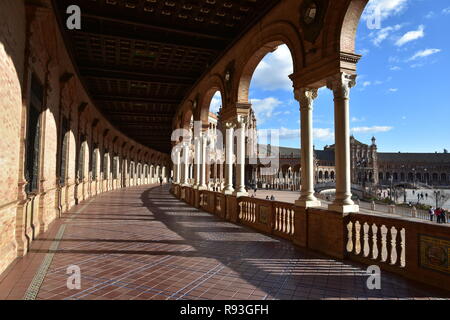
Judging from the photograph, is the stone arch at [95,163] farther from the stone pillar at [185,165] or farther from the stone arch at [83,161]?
the stone pillar at [185,165]

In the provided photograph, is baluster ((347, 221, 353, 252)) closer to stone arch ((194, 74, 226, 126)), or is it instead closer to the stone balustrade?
the stone balustrade

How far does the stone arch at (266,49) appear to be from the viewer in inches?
285

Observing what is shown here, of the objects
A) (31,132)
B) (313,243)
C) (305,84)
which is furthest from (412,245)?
(31,132)

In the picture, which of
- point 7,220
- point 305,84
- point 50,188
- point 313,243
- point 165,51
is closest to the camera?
point 7,220

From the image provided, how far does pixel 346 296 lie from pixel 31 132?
771 centimetres

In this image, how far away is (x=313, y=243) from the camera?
21.0ft

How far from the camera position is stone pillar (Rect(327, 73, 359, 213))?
19.8ft

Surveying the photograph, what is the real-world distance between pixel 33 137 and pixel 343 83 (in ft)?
25.1

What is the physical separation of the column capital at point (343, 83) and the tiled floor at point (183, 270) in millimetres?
3538

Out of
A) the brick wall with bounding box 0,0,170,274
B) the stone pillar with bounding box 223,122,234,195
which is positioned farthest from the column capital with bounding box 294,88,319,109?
the brick wall with bounding box 0,0,170,274

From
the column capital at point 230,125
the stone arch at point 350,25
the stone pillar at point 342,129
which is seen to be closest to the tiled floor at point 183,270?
the stone pillar at point 342,129

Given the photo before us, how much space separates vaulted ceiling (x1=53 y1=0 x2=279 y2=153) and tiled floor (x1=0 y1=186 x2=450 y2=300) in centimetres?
672

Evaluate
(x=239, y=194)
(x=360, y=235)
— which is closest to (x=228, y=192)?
(x=239, y=194)
